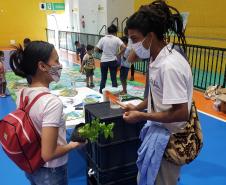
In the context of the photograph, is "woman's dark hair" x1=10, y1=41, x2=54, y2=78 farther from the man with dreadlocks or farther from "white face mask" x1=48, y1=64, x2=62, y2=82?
the man with dreadlocks

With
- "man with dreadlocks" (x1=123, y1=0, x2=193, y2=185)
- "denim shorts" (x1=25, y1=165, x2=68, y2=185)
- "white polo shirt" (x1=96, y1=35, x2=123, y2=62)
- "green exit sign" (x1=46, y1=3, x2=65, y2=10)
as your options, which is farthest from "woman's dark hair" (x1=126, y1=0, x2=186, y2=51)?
"green exit sign" (x1=46, y1=3, x2=65, y2=10)

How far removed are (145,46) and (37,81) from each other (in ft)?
2.11

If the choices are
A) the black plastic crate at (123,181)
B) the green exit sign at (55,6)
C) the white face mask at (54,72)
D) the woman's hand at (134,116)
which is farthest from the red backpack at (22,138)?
the green exit sign at (55,6)

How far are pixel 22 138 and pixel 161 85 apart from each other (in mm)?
774

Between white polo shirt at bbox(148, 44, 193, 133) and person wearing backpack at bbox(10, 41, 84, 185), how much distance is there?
538mm

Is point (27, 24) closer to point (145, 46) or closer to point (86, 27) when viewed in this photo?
point (86, 27)

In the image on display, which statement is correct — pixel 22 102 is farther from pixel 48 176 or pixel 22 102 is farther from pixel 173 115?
pixel 173 115

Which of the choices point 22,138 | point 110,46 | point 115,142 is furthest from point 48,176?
point 110,46

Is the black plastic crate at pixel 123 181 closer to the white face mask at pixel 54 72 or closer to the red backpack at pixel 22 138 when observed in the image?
the red backpack at pixel 22 138

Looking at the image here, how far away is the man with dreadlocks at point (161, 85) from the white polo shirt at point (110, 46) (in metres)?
3.72

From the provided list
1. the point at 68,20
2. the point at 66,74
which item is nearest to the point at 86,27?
the point at 68,20

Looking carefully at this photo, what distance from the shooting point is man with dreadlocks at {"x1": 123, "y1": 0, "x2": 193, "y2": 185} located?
1.32m

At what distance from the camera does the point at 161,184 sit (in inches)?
63.2

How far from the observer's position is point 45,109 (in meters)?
1.22
